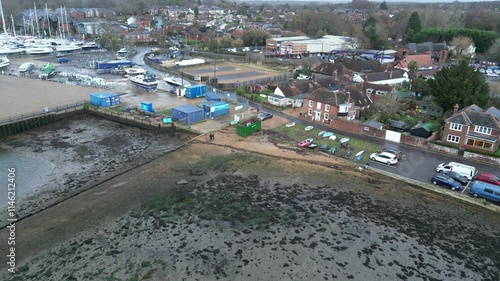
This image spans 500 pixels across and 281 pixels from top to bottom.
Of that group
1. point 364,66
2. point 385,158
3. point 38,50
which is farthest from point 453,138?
point 38,50

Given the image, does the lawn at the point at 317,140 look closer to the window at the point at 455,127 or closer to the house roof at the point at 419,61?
the window at the point at 455,127

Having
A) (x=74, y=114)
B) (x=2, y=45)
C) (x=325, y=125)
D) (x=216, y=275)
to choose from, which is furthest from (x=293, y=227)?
(x=2, y=45)

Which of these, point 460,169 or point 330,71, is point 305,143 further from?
point 330,71

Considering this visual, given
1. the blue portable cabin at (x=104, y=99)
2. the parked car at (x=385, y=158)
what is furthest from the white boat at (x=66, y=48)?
the parked car at (x=385, y=158)

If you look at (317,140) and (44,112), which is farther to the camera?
(44,112)

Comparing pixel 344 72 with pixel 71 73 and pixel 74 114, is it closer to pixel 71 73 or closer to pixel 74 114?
pixel 74 114

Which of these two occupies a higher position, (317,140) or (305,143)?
(305,143)
